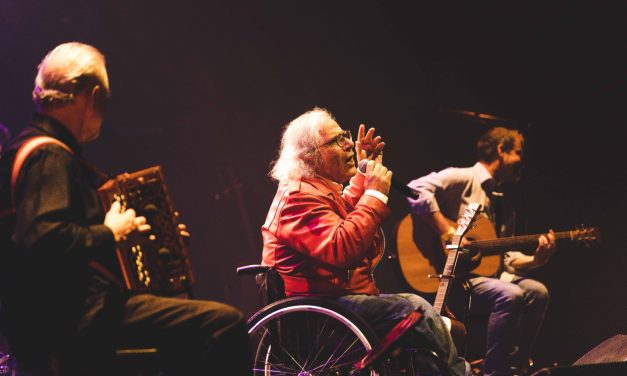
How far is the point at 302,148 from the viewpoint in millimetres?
3584

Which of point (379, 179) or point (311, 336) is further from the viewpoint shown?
point (379, 179)

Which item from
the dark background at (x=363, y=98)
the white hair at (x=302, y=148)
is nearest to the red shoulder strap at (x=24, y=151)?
the white hair at (x=302, y=148)

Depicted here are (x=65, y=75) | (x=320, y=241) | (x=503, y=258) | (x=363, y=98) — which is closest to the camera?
(x=65, y=75)

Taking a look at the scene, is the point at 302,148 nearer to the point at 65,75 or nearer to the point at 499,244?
the point at 65,75

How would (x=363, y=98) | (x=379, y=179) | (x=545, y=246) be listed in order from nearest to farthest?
(x=379, y=179) < (x=545, y=246) < (x=363, y=98)

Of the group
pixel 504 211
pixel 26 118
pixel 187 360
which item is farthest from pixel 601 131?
pixel 26 118

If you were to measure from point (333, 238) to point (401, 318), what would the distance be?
18.5 inches

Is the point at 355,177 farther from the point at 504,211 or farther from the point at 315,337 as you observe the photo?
the point at 504,211

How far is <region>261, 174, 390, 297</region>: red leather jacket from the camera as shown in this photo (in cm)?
302

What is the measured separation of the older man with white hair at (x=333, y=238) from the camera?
3.00m

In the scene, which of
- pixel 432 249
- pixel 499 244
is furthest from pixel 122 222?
pixel 499 244

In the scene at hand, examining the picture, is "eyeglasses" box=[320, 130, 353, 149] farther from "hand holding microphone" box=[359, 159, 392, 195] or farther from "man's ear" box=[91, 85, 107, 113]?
"man's ear" box=[91, 85, 107, 113]

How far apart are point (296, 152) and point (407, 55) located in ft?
9.65

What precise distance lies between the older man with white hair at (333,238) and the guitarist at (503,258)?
1.21 metres
